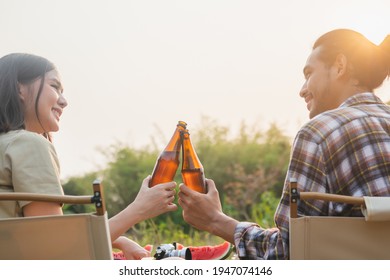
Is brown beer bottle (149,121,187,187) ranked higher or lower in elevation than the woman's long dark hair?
lower

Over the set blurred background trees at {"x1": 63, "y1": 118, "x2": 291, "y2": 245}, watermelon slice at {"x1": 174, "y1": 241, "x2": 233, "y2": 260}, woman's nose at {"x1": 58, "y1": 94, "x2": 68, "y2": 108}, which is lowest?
blurred background trees at {"x1": 63, "y1": 118, "x2": 291, "y2": 245}

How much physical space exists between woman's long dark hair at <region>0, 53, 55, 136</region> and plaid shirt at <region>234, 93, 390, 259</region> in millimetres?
847

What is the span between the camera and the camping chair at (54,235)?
55.9 inches

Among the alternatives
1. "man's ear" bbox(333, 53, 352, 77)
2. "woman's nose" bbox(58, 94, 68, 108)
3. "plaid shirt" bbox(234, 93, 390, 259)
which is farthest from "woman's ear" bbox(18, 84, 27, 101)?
"man's ear" bbox(333, 53, 352, 77)

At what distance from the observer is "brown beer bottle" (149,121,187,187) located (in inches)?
75.9

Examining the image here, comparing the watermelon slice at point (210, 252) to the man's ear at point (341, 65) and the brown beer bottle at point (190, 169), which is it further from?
the man's ear at point (341, 65)

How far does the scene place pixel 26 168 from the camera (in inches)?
65.9

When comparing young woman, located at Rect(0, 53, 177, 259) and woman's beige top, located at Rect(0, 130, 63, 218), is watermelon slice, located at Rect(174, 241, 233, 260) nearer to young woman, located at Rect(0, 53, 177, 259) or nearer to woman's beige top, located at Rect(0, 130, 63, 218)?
young woman, located at Rect(0, 53, 177, 259)

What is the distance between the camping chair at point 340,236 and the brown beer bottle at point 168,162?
555 millimetres

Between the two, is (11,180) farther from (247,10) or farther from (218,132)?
(218,132)

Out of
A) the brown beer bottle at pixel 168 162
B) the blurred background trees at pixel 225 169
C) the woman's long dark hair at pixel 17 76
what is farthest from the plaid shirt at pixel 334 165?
the blurred background trees at pixel 225 169

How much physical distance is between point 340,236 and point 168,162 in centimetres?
64

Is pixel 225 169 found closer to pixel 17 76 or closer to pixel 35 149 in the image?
pixel 17 76
